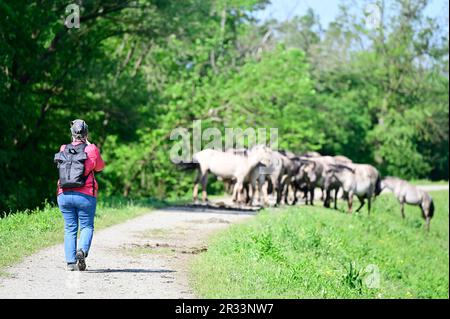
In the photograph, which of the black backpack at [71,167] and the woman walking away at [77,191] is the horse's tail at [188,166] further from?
the black backpack at [71,167]

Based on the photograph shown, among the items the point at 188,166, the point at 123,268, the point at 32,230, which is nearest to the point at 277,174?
the point at 188,166

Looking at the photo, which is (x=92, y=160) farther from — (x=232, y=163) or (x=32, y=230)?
(x=232, y=163)

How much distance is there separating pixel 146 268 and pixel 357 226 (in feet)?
50.1

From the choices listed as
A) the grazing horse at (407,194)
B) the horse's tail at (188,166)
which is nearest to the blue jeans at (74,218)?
the horse's tail at (188,166)

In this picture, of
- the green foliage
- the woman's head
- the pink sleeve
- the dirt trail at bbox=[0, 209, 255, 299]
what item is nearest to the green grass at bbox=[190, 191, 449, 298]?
the dirt trail at bbox=[0, 209, 255, 299]

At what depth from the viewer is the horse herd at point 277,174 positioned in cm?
2883

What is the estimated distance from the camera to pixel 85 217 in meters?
11.8

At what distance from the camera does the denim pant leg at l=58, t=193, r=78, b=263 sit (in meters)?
11.7

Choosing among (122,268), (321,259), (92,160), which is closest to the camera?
(92,160)

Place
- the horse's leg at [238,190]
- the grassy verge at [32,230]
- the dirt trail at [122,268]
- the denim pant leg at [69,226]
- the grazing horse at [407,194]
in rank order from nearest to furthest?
the dirt trail at [122,268] < the denim pant leg at [69,226] < the grassy verge at [32,230] < the horse's leg at [238,190] < the grazing horse at [407,194]

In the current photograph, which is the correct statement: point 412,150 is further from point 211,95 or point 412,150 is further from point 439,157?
point 211,95

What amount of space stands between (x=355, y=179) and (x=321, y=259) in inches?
592

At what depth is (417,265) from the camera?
2742cm
